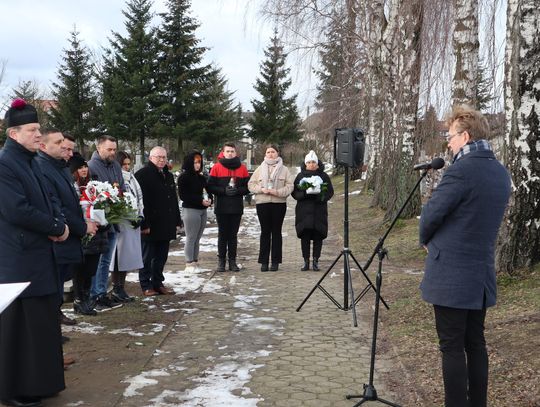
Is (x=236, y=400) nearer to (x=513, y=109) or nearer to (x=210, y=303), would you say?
(x=210, y=303)

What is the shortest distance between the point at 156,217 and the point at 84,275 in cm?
141

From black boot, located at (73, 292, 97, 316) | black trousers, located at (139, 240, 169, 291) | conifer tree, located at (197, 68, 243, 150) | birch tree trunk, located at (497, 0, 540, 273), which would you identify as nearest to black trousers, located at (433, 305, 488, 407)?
birch tree trunk, located at (497, 0, 540, 273)

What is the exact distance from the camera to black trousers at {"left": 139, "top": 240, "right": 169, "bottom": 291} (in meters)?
8.21

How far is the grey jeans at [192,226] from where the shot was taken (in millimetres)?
9648

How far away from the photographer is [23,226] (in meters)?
4.42

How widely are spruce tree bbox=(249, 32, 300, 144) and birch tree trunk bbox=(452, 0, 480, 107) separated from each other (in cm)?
4562

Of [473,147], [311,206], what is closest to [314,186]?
[311,206]

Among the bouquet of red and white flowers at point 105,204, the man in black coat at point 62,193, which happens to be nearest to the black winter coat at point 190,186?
the bouquet of red and white flowers at point 105,204


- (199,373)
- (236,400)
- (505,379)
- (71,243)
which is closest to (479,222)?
(505,379)

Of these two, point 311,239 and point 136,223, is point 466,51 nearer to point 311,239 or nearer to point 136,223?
point 311,239

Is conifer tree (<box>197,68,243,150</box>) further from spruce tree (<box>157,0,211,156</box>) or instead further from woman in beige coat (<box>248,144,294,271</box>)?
woman in beige coat (<box>248,144,294,271</box>)

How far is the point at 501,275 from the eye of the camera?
24.0ft

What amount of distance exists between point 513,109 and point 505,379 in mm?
3641

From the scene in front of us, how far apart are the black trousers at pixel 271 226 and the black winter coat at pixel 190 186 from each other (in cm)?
110
